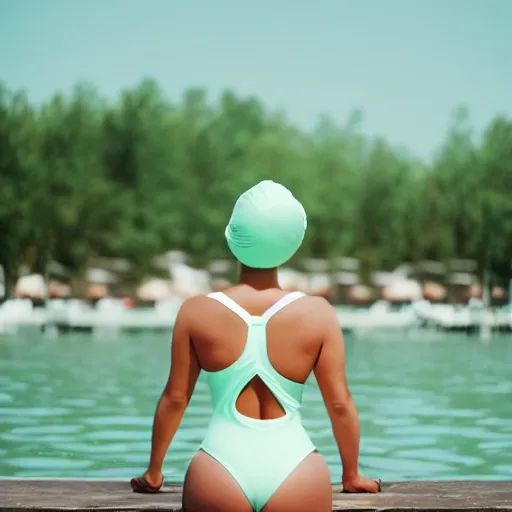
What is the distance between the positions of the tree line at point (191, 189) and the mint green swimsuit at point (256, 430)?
2823 inches

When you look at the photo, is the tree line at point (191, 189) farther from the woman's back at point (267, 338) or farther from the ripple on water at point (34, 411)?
the woman's back at point (267, 338)

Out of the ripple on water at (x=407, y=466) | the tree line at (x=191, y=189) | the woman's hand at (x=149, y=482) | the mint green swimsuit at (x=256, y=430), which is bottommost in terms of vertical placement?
the tree line at (x=191, y=189)

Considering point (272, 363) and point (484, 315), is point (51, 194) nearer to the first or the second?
point (484, 315)

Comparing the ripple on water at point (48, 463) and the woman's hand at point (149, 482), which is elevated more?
the woman's hand at point (149, 482)

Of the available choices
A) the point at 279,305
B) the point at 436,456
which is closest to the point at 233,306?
the point at 279,305

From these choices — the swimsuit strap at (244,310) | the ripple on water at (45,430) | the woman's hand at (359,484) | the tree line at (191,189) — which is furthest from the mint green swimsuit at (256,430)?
the tree line at (191,189)

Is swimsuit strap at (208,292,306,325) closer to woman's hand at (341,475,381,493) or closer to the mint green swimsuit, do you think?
the mint green swimsuit

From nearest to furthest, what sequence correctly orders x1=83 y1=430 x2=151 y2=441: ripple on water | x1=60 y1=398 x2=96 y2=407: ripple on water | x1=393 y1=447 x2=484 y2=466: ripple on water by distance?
x1=393 y1=447 x2=484 y2=466: ripple on water, x1=83 y1=430 x2=151 y2=441: ripple on water, x1=60 y1=398 x2=96 y2=407: ripple on water

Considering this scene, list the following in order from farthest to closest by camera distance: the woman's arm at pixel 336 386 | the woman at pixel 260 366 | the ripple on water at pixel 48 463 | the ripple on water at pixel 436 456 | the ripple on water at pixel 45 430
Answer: the ripple on water at pixel 45 430 → the ripple on water at pixel 436 456 → the ripple on water at pixel 48 463 → the woman's arm at pixel 336 386 → the woman at pixel 260 366

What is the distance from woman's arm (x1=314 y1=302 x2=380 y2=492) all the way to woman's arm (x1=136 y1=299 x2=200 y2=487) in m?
0.49

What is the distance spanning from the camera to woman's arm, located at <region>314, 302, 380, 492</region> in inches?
168

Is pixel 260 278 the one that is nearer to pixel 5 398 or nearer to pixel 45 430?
pixel 45 430

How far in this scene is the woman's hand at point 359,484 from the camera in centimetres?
509

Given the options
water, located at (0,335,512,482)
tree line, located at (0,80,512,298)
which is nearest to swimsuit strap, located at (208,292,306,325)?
water, located at (0,335,512,482)
